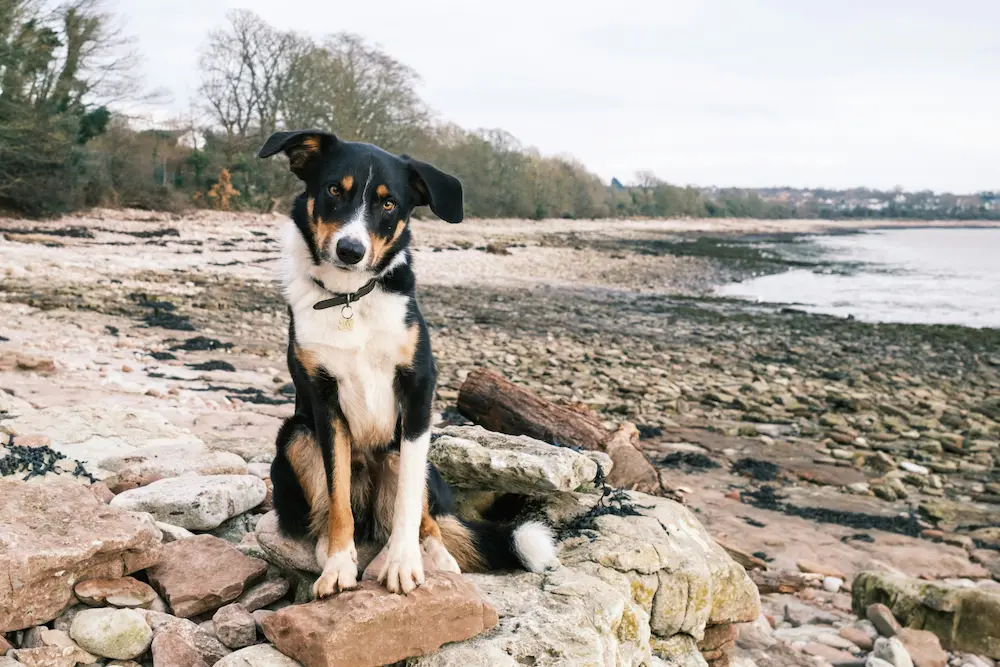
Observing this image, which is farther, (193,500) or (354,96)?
(354,96)

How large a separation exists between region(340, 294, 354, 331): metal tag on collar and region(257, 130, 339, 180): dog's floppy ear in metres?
0.69

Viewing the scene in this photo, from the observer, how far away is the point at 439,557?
3691 mm

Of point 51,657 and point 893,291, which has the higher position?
point 51,657

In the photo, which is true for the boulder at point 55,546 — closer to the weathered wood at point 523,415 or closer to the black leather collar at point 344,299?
the black leather collar at point 344,299

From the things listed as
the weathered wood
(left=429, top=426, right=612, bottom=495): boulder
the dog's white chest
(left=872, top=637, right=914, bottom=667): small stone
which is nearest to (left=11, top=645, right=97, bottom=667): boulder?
the dog's white chest

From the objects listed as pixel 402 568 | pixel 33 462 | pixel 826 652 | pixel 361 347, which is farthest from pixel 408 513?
pixel 826 652

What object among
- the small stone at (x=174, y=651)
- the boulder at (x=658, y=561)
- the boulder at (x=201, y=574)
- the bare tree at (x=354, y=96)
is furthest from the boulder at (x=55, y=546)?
the bare tree at (x=354, y=96)

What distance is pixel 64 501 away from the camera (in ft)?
11.4

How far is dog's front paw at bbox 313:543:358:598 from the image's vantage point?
3279 millimetres

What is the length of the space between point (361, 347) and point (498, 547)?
1.30 meters

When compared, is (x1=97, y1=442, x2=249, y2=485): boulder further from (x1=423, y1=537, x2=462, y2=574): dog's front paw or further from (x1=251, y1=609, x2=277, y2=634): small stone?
(x1=423, y1=537, x2=462, y2=574): dog's front paw

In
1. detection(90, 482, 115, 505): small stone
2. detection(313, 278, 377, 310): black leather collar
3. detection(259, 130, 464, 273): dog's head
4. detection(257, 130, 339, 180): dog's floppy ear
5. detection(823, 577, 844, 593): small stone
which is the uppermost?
detection(257, 130, 339, 180): dog's floppy ear

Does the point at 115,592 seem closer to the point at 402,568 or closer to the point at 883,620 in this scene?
the point at 402,568

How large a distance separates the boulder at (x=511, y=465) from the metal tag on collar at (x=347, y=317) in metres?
1.42
